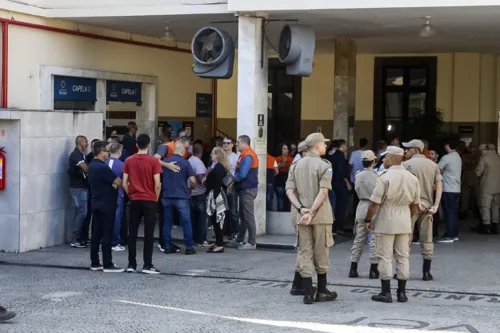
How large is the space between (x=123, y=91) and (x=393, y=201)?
1018 cm

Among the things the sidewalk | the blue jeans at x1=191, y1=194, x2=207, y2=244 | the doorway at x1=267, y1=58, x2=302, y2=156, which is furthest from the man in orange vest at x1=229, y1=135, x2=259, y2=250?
the doorway at x1=267, y1=58, x2=302, y2=156

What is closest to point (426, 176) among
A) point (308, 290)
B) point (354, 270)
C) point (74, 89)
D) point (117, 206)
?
point (354, 270)

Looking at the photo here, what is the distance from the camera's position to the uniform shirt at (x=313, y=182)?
1034 centimetres

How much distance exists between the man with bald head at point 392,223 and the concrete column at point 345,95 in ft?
35.4

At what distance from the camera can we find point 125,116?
19969mm

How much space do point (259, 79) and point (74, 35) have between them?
13.4ft

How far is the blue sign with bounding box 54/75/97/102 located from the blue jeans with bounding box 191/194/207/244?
388cm

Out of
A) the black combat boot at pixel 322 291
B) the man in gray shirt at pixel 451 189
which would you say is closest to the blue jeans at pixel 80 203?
the black combat boot at pixel 322 291

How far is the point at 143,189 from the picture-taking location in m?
12.3

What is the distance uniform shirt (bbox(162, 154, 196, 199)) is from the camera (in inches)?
561

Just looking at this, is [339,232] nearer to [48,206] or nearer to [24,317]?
[48,206]

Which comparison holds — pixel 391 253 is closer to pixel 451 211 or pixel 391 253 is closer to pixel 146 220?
pixel 146 220

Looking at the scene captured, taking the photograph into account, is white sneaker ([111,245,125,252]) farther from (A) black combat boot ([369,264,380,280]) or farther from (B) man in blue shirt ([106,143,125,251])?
(A) black combat boot ([369,264,380,280])

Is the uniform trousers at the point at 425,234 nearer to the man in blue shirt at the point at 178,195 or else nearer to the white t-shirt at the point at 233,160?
the man in blue shirt at the point at 178,195
